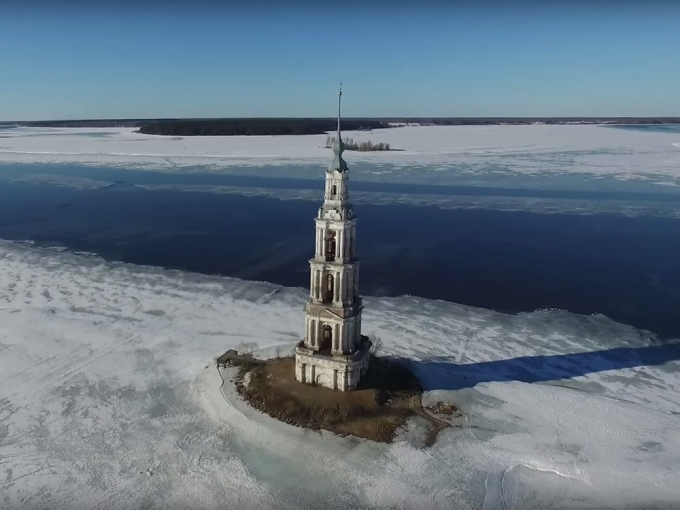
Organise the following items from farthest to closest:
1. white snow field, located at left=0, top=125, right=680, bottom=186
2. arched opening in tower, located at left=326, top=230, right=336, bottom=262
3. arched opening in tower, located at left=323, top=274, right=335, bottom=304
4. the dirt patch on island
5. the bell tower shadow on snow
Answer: white snow field, located at left=0, top=125, right=680, bottom=186 < the bell tower shadow on snow < arched opening in tower, located at left=323, top=274, right=335, bottom=304 < arched opening in tower, located at left=326, top=230, right=336, bottom=262 < the dirt patch on island

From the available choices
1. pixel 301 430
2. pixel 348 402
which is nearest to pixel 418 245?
pixel 348 402

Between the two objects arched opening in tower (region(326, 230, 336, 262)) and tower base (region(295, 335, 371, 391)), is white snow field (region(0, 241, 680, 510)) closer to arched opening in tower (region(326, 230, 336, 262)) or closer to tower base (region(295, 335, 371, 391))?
tower base (region(295, 335, 371, 391))

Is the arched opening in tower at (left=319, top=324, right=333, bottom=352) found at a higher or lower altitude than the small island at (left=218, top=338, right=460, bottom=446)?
higher

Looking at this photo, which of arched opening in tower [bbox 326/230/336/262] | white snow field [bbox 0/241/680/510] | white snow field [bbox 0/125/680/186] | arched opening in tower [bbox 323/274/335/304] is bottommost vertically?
white snow field [bbox 0/241/680/510]

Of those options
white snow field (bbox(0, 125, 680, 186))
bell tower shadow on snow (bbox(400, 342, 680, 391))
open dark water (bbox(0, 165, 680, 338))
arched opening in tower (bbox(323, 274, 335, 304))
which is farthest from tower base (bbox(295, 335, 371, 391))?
white snow field (bbox(0, 125, 680, 186))

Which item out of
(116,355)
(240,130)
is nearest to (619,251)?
(116,355)

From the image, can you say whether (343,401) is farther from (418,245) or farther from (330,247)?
(418,245)

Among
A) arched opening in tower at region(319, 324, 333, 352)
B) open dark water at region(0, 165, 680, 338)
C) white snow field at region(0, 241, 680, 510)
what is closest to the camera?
white snow field at region(0, 241, 680, 510)

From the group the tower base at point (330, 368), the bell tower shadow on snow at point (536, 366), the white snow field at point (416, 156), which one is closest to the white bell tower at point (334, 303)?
the tower base at point (330, 368)

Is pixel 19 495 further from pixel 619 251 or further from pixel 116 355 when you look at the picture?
pixel 619 251
